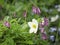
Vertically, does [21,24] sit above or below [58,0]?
below

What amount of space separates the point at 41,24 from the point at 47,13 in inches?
53.2

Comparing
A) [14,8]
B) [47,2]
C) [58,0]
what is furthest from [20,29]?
[58,0]

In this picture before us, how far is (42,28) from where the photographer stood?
218 cm

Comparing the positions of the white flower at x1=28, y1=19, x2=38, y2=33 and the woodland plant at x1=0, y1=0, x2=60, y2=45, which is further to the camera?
the white flower at x1=28, y1=19, x2=38, y2=33

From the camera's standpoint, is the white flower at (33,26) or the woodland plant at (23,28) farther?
the white flower at (33,26)

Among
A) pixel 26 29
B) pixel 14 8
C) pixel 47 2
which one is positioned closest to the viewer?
pixel 26 29

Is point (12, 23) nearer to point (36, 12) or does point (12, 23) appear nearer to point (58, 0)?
point (36, 12)

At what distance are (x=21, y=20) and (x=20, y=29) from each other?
20 cm

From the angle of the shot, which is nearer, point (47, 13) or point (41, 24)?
point (41, 24)

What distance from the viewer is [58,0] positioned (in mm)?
3793

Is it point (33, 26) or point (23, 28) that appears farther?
point (33, 26)

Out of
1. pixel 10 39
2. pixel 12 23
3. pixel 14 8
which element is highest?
pixel 14 8

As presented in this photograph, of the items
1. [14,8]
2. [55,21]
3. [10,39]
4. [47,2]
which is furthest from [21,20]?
[47,2]

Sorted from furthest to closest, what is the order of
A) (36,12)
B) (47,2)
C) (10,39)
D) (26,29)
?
1. (47,2)
2. (36,12)
3. (26,29)
4. (10,39)
